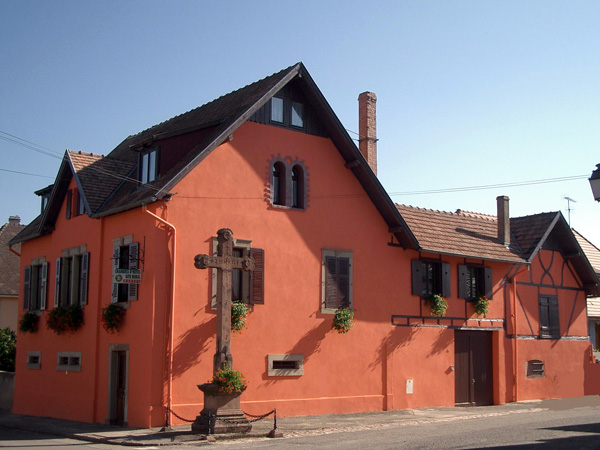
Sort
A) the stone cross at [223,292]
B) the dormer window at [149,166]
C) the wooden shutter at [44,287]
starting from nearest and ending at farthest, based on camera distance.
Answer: the stone cross at [223,292] → the dormer window at [149,166] → the wooden shutter at [44,287]

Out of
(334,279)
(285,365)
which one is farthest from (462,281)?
(285,365)

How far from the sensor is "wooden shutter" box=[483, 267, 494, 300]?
2458cm

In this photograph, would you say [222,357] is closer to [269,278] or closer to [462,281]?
[269,278]

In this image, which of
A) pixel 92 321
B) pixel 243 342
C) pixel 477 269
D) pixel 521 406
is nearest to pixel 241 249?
pixel 243 342

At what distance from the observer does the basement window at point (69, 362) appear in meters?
20.6

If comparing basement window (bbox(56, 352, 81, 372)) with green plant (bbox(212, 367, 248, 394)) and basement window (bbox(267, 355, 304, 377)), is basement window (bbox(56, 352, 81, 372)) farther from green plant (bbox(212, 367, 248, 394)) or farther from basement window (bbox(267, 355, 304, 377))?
A: green plant (bbox(212, 367, 248, 394))

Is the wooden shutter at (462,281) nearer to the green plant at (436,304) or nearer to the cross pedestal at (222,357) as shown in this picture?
the green plant at (436,304)

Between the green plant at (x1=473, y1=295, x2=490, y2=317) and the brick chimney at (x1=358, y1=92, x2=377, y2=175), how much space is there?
17.4 feet

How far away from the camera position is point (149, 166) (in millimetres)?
20094

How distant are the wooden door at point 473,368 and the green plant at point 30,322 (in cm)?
1315

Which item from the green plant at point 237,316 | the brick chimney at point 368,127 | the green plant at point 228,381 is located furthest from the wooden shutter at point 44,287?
the brick chimney at point 368,127

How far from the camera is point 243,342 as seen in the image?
62.0 feet

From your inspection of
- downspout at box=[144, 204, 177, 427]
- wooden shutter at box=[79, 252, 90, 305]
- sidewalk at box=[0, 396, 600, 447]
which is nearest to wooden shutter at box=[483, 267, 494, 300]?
sidewalk at box=[0, 396, 600, 447]

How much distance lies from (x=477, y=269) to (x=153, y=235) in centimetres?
1163
